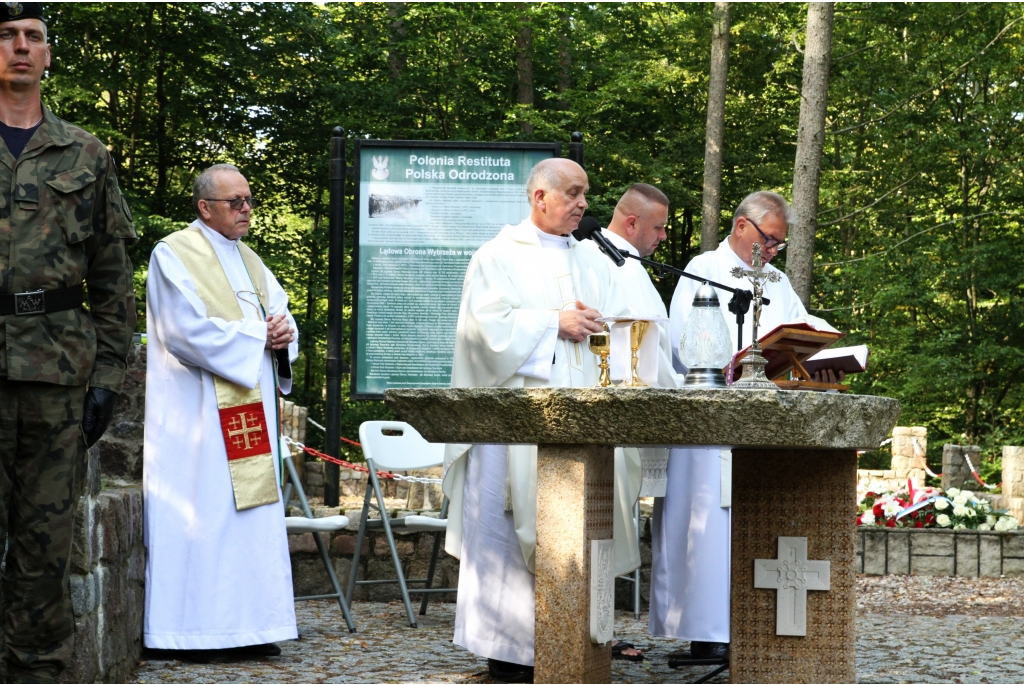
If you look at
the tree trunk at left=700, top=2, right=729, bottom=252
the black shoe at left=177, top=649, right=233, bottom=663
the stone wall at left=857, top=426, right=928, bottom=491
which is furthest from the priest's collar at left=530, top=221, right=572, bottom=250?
the tree trunk at left=700, top=2, right=729, bottom=252

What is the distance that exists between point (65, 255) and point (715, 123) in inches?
619

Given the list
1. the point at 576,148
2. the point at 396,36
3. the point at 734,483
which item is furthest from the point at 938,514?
the point at 396,36

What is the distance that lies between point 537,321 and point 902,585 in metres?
5.21

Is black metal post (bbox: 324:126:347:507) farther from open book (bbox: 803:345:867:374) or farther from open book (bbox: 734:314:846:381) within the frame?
open book (bbox: 734:314:846:381)

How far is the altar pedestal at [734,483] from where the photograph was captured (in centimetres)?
290

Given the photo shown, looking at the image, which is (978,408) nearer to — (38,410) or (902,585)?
(902,585)

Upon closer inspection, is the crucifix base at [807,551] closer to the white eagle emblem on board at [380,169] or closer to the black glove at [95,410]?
the black glove at [95,410]

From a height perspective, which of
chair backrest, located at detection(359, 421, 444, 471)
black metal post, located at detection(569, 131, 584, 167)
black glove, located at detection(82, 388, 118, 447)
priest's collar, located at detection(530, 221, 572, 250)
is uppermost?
black metal post, located at detection(569, 131, 584, 167)

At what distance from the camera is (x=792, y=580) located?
3594mm

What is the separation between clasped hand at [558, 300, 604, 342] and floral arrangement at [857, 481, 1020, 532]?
5.79 metres

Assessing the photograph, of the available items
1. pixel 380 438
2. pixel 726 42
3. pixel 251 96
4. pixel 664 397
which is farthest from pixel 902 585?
pixel 251 96

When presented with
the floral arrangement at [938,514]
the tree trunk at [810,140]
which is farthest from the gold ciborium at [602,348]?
the tree trunk at [810,140]

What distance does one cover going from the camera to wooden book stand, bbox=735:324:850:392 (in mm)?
3467

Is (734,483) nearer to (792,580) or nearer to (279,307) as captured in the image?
(792,580)
